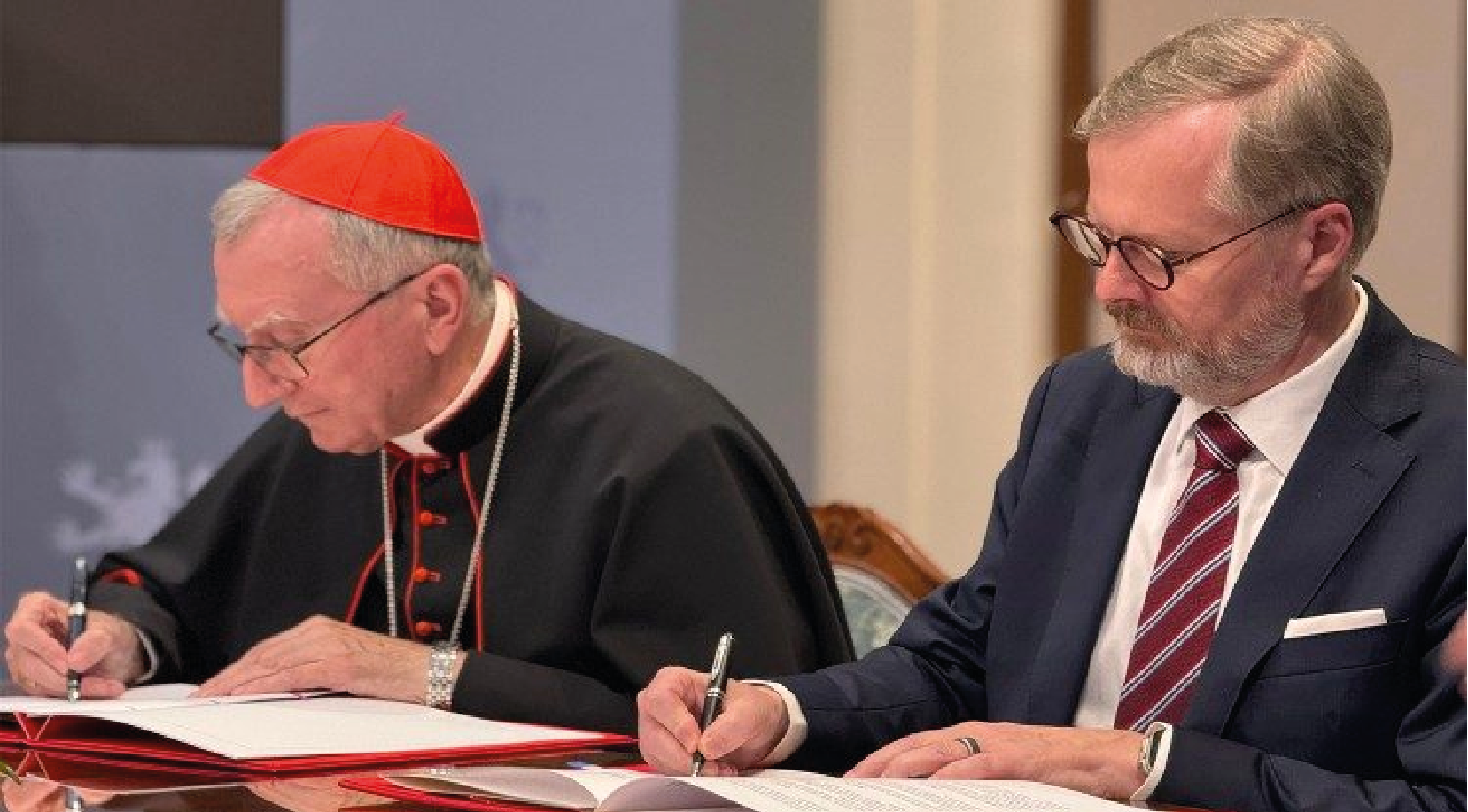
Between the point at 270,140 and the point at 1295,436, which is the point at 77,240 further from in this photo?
the point at 1295,436

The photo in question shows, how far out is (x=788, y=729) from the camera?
270 centimetres

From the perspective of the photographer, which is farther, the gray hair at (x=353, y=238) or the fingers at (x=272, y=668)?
the gray hair at (x=353, y=238)

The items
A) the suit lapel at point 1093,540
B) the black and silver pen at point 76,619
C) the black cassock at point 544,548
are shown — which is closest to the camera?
the suit lapel at point 1093,540

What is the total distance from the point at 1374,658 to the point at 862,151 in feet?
10.9

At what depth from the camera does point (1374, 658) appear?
2.53 m

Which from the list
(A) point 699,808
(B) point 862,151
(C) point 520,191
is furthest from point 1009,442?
(A) point 699,808

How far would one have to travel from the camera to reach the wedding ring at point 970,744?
249cm

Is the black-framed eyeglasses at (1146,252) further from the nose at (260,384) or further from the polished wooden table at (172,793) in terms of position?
the nose at (260,384)

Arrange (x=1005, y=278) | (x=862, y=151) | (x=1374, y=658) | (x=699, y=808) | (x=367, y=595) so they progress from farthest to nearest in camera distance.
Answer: (x=862, y=151), (x=1005, y=278), (x=367, y=595), (x=1374, y=658), (x=699, y=808)

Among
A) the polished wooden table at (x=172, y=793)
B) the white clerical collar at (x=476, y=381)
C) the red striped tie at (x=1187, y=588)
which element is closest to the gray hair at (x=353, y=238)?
the white clerical collar at (x=476, y=381)

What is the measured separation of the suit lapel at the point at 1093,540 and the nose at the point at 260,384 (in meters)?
1.29

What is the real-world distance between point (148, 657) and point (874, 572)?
1270mm

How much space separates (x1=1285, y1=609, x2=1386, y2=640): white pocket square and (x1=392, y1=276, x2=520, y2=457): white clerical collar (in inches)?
60.8

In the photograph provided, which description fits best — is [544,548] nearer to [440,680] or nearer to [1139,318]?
[440,680]
